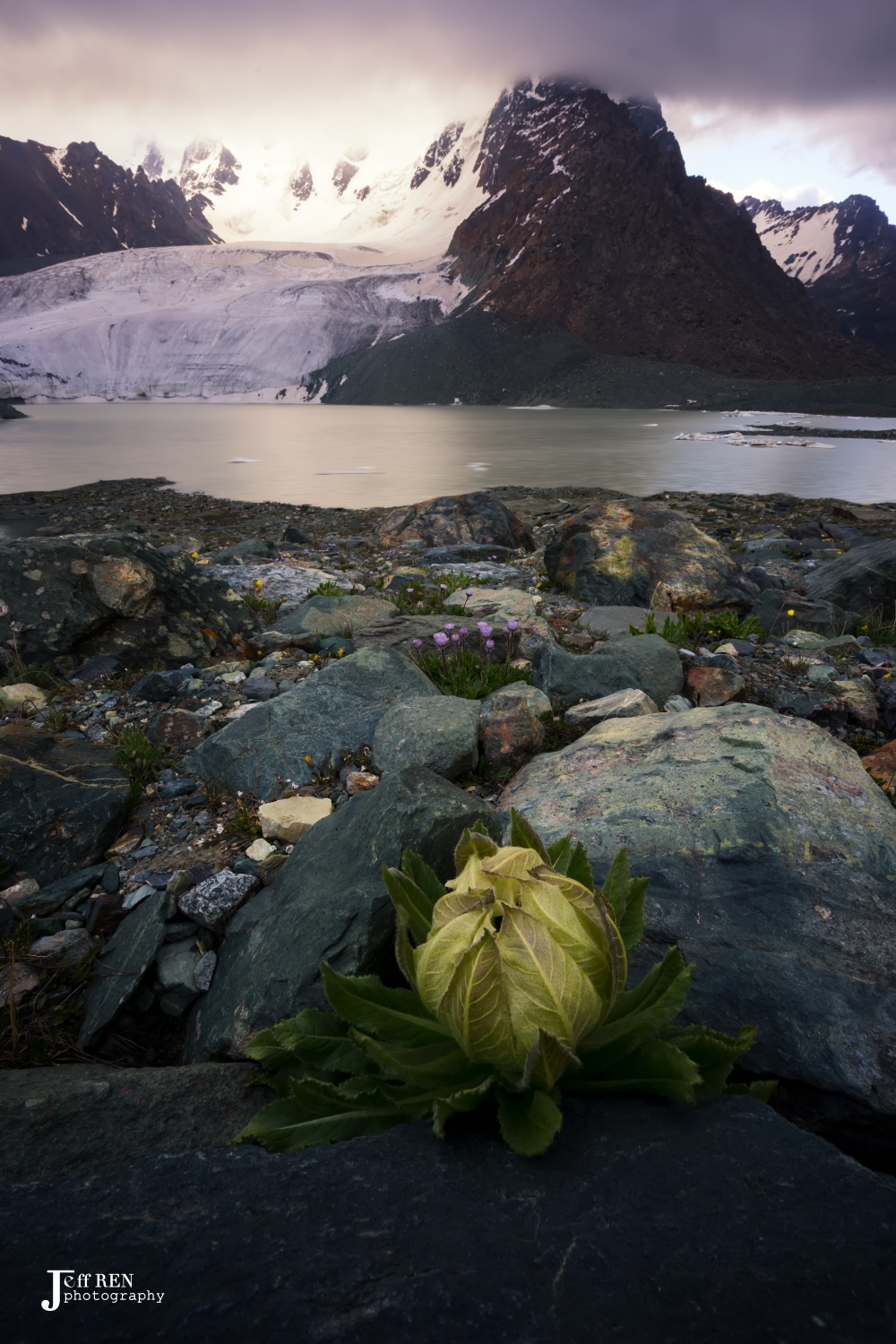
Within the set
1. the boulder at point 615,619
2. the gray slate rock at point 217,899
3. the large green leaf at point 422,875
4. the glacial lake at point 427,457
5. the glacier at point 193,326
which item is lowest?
the gray slate rock at point 217,899

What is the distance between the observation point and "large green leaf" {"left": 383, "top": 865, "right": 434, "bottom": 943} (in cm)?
189

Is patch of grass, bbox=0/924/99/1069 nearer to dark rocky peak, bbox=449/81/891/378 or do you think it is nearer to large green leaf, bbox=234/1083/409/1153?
large green leaf, bbox=234/1083/409/1153

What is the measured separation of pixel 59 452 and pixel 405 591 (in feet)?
128

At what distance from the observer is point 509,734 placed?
4.22 metres

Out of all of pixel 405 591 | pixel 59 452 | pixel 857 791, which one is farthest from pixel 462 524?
pixel 59 452

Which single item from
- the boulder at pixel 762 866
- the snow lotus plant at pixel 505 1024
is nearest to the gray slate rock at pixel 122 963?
the snow lotus plant at pixel 505 1024

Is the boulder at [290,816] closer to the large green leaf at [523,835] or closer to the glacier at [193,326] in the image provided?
the large green leaf at [523,835]

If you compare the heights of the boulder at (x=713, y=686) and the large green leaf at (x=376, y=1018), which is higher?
the large green leaf at (x=376, y=1018)

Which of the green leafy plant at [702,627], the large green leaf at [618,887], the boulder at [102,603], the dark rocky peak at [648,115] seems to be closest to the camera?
the large green leaf at [618,887]

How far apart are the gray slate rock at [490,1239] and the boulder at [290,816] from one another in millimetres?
2142

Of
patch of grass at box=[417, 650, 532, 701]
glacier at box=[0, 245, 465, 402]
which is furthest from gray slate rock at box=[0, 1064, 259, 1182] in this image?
glacier at box=[0, 245, 465, 402]

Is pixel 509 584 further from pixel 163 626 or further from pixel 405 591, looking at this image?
pixel 163 626

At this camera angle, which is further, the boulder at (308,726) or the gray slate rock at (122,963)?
the boulder at (308,726)

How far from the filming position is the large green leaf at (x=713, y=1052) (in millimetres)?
1647
